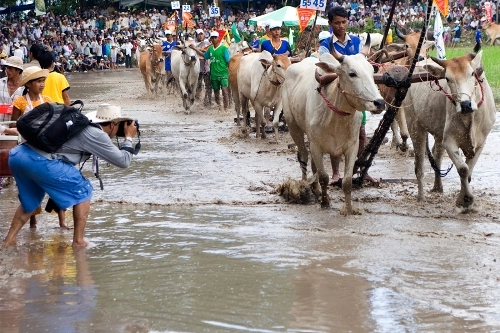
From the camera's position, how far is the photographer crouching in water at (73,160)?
702cm

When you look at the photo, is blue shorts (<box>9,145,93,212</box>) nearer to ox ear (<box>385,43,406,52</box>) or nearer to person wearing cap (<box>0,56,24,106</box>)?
person wearing cap (<box>0,56,24,106</box>)

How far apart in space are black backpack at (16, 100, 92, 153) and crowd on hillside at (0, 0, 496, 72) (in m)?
30.9

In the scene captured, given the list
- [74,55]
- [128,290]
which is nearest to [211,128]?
[128,290]

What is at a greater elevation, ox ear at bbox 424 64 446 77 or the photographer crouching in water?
ox ear at bbox 424 64 446 77

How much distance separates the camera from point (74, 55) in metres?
42.8

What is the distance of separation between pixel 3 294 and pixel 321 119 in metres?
3.80

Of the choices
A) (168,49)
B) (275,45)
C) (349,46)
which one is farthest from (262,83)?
(168,49)

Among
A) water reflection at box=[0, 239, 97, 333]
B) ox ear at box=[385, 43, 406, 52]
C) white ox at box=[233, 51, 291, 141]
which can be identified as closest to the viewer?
water reflection at box=[0, 239, 97, 333]

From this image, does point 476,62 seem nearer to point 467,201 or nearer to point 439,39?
point 467,201

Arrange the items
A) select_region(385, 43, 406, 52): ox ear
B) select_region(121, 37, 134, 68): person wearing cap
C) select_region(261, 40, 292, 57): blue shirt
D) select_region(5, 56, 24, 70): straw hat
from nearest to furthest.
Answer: select_region(5, 56, 24, 70): straw hat
select_region(385, 43, 406, 52): ox ear
select_region(261, 40, 292, 57): blue shirt
select_region(121, 37, 134, 68): person wearing cap

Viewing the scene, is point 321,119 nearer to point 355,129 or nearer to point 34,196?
point 355,129

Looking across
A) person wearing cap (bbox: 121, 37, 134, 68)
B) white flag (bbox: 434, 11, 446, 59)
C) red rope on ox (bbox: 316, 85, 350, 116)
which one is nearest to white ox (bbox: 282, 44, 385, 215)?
red rope on ox (bbox: 316, 85, 350, 116)

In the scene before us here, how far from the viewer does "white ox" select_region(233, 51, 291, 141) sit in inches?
570

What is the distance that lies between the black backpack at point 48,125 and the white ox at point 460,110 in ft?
11.3
